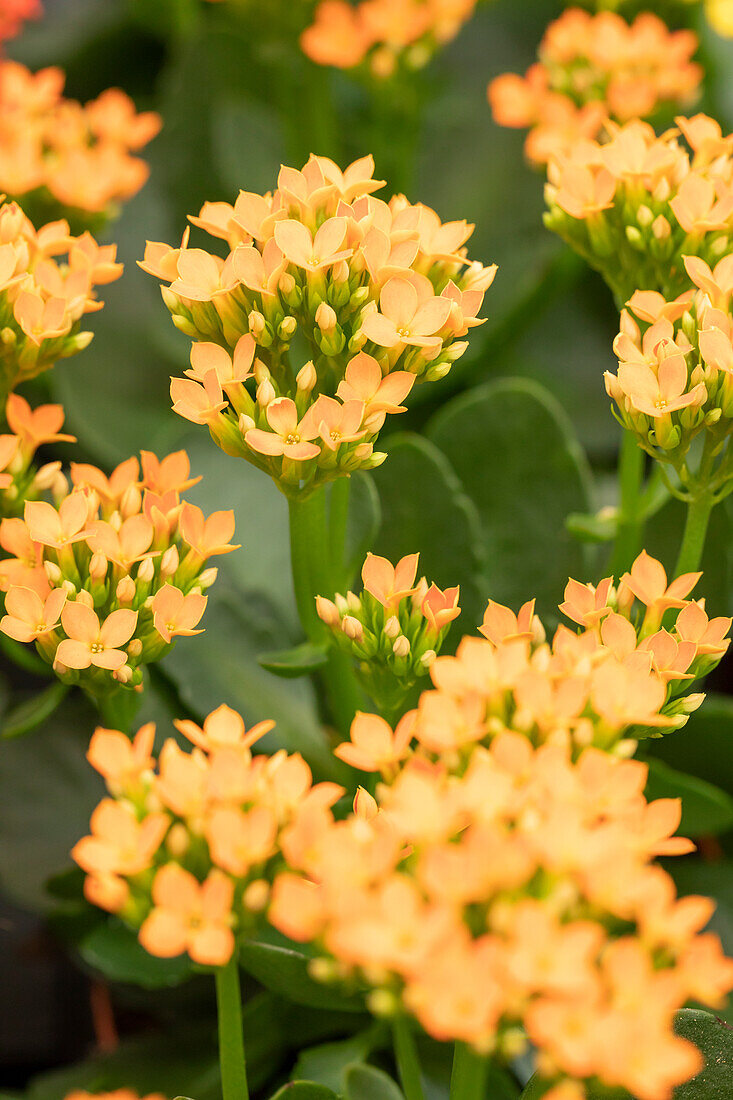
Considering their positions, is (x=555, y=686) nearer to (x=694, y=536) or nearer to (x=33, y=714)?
(x=694, y=536)

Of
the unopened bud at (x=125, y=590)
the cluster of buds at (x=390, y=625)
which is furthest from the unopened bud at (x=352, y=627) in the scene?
the unopened bud at (x=125, y=590)

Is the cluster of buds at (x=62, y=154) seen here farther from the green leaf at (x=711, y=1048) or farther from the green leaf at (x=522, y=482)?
the green leaf at (x=711, y=1048)

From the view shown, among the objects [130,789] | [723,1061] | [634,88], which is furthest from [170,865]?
[634,88]

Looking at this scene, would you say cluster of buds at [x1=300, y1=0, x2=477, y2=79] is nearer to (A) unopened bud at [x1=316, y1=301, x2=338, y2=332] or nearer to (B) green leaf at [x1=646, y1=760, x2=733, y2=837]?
(A) unopened bud at [x1=316, y1=301, x2=338, y2=332]

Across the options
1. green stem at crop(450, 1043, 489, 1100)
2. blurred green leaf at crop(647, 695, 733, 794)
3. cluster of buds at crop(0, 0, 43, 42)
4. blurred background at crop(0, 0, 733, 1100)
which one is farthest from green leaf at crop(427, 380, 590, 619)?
cluster of buds at crop(0, 0, 43, 42)

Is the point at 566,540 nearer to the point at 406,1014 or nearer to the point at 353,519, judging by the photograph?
the point at 353,519

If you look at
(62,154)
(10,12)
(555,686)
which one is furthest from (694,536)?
(10,12)
